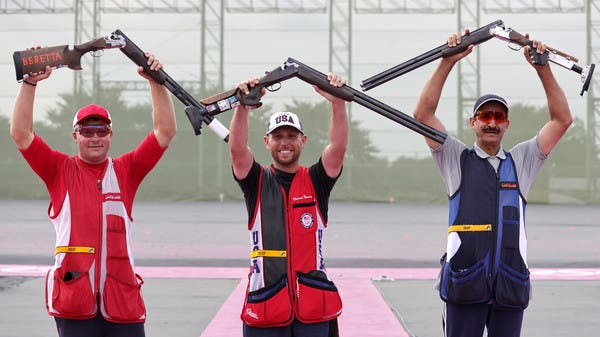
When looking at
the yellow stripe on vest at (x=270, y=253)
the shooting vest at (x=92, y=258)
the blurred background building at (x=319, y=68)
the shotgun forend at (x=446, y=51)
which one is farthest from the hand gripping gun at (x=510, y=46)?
the blurred background building at (x=319, y=68)

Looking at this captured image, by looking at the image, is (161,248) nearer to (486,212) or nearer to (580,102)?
(486,212)

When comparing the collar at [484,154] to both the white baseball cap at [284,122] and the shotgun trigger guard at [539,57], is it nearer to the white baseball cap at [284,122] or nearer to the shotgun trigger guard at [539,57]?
the shotgun trigger guard at [539,57]

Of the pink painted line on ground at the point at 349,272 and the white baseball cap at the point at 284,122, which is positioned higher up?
the white baseball cap at the point at 284,122

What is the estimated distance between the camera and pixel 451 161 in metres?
4.27

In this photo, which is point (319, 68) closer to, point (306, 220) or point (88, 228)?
point (306, 220)

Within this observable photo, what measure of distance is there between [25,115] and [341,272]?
730 centimetres

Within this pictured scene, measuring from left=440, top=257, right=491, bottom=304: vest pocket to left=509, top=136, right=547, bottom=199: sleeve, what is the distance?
514 millimetres

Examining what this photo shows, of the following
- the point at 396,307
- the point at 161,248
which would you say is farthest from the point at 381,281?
the point at 161,248

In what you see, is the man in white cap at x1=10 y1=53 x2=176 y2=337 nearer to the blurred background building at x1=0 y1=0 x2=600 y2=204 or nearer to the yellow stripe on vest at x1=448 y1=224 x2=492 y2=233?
the yellow stripe on vest at x1=448 y1=224 x2=492 y2=233

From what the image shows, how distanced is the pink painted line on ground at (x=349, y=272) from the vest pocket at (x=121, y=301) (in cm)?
642

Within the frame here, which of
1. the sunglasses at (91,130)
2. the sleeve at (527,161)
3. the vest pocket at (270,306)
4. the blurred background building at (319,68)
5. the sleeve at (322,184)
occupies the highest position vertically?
the blurred background building at (319,68)

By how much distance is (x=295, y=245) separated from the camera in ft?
13.0

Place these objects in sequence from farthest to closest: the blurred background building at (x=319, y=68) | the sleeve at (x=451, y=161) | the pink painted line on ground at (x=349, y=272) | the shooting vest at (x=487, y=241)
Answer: the blurred background building at (x=319, y=68), the pink painted line on ground at (x=349, y=272), the sleeve at (x=451, y=161), the shooting vest at (x=487, y=241)

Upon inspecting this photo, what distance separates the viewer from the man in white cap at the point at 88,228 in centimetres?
382
